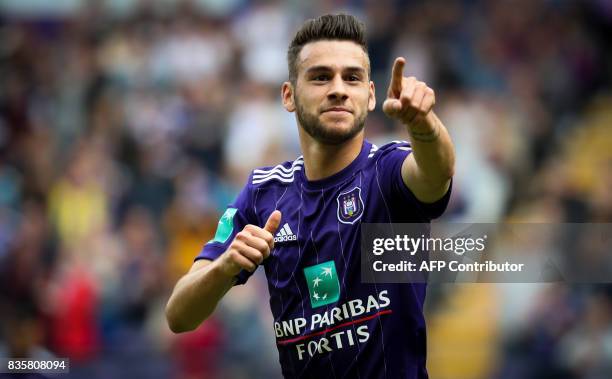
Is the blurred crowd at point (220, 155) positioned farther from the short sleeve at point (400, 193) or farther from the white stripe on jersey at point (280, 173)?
the short sleeve at point (400, 193)

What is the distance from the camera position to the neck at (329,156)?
17.4 ft

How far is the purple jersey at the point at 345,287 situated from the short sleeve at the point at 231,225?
28 cm

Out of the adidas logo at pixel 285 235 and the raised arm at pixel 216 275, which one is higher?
the adidas logo at pixel 285 235

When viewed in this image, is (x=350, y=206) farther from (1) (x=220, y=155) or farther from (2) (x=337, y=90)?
(1) (x=220, y=155)

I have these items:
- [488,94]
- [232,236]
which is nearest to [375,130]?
[488,94]

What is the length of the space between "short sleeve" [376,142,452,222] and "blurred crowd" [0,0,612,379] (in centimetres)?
444

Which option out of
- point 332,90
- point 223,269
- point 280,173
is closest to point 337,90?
point 332,90

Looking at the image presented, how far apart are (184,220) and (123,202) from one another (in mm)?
899

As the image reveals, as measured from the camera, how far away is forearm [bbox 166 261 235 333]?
201 inches

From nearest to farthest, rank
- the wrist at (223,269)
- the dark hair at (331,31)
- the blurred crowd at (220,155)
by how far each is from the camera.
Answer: the wrist at (223,269) → the dark hair at (331,31) → the blurred crowd at (220,155)

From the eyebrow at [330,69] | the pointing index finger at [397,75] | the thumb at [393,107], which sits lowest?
the thumb at [393,107]

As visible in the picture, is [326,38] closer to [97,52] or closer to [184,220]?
[184,220]

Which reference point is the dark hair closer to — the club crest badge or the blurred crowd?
the club crest badge

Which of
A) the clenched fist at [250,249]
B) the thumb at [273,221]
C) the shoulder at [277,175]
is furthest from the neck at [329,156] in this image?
the clenched fist at [250,249]
